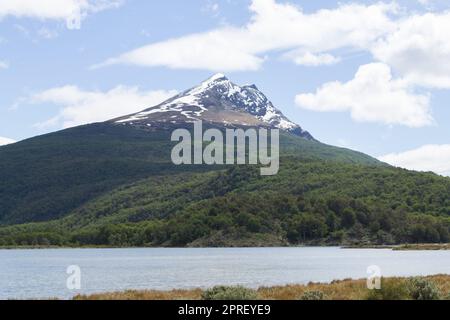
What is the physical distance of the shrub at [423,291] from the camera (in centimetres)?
3847

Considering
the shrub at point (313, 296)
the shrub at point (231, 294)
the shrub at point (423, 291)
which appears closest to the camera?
the shrub at point (231, 294)

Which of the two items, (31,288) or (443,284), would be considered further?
(31,288)

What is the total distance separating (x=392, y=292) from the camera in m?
38.2

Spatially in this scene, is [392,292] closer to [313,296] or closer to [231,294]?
[313,296]

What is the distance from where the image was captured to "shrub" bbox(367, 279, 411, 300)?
125 feet

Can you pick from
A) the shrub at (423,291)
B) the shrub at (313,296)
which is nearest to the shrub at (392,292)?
the shrub at (423,291)

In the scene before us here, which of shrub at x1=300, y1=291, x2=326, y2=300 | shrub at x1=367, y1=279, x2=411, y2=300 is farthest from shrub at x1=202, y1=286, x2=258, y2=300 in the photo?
shrub at x1=367, y1=279, x2=411, y2=300

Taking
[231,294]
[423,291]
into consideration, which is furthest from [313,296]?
[423,291]

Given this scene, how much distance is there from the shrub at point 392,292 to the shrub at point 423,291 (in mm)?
456

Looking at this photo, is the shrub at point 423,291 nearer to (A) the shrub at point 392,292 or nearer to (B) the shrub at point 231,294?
(A) the shrub at point 392,292
